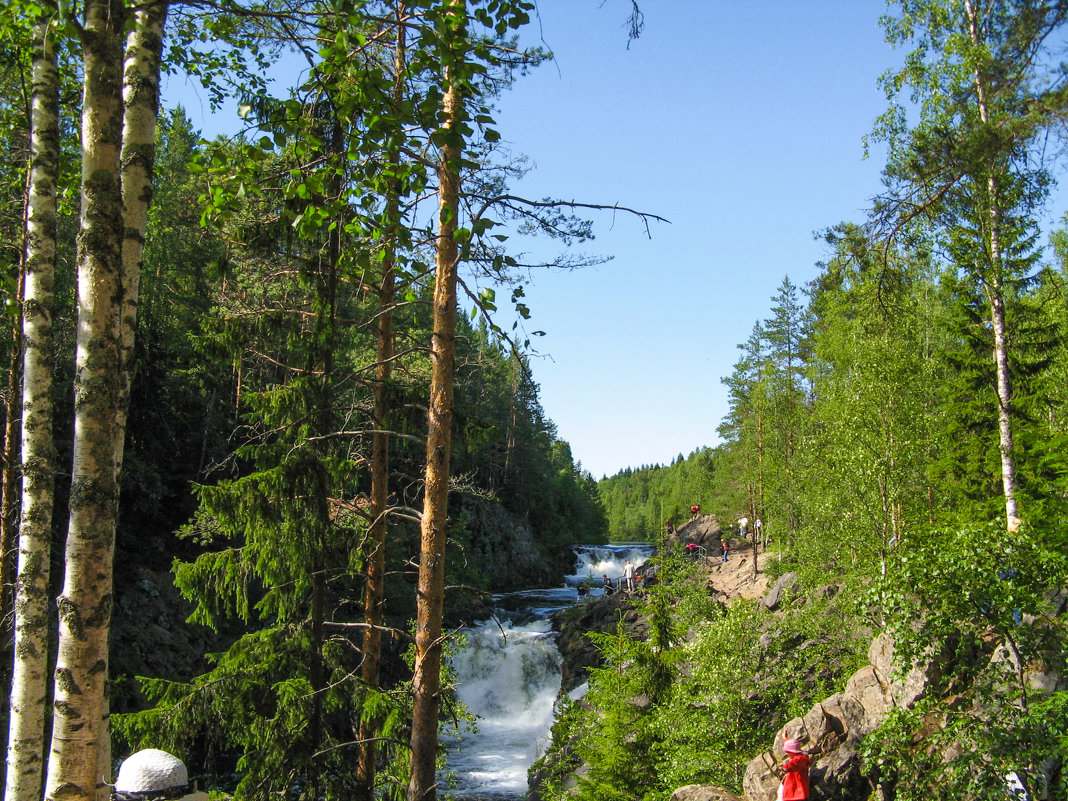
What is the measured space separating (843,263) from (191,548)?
70.3 feet

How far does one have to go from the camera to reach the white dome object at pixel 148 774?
3682 mm

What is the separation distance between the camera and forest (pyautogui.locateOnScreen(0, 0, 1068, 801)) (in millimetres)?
3494

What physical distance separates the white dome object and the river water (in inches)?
524

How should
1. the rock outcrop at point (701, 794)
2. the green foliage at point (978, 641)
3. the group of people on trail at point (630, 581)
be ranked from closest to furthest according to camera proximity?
the green foliage at point (978, 641), the rock outcrop at point (701, 794), the group of people on trail at point (630, 581)

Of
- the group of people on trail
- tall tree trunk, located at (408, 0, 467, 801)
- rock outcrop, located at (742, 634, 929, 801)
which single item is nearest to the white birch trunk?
tall tree trunk, located at (408, 0, 467, 801)

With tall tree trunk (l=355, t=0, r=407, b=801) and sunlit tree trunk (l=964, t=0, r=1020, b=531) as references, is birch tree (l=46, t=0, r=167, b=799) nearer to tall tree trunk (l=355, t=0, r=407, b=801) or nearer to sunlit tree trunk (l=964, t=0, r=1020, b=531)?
tall tree trunk (l=355, t=0, r=407, b=801)

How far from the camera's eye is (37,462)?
4289mm

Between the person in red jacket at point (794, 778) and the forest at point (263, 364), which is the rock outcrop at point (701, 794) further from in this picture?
the forest at point (263, 364)

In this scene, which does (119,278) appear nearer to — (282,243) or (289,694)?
(289,694)

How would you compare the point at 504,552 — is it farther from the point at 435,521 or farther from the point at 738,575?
the point at 435,521

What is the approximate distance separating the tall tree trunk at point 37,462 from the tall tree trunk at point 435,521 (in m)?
2.74

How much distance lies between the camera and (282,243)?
941cm

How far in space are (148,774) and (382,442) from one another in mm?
5217

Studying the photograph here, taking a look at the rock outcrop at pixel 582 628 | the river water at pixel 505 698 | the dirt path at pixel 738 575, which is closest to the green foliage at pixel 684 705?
the river water at pixel 505 698
